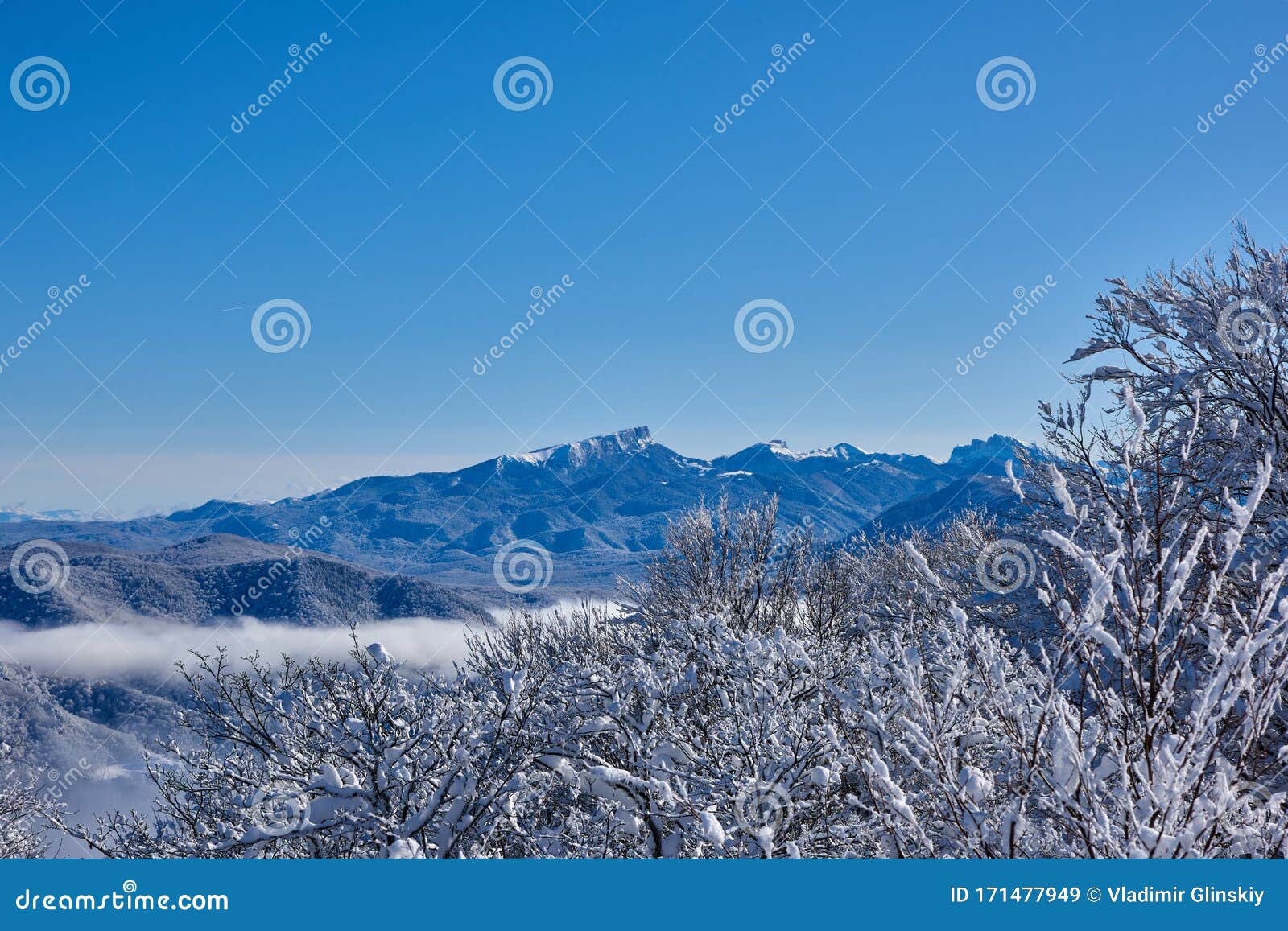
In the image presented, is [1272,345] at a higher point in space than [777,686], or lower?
higher

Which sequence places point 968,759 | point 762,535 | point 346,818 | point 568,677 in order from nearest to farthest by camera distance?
point 346,818
point 968,759
point 568,677
point 762,535

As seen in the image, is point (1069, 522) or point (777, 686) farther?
point (777, 686)

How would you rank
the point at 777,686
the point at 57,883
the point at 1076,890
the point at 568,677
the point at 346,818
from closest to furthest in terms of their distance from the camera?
the point at 1076,890 < the point at 57,883 < the point at 346,818 < the point at 777,686 < the point at 568,677

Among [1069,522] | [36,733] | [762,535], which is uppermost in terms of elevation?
[762,535]

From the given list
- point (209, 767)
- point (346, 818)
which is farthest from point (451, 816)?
point (209, 767)

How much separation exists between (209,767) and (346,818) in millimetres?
1776

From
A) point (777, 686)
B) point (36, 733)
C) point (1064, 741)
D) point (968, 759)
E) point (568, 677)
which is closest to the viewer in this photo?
point (1064, 741)

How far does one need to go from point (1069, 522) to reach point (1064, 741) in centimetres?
551

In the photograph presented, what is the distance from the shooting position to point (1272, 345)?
29.1ft

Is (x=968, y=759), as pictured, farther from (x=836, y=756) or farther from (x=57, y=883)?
(x=57, y=883)

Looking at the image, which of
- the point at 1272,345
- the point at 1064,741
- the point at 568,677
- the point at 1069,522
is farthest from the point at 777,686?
the point at 1272,345

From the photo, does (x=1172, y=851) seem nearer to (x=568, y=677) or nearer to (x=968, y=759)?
(x=968, y=759)

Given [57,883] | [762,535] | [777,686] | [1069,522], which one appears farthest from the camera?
[762,535]

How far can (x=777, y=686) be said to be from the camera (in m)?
8.65
